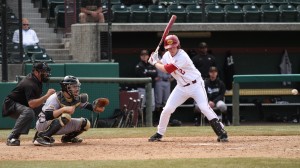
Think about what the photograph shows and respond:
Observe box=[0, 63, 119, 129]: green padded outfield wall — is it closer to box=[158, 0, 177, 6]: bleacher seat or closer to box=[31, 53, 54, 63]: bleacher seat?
box=[31, 53, 54, 63]: bleacher seat

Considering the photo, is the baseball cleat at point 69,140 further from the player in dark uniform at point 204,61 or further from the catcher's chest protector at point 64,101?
the player in dark uniform at point 204,61

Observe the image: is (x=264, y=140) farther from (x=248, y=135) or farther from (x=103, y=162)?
(x=103, y=162)

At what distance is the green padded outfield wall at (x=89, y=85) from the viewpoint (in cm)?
1531

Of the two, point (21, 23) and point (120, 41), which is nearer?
point (21, 23)

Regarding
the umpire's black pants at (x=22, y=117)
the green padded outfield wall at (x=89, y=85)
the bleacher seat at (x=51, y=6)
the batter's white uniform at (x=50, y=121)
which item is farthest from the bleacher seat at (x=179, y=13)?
the batter's white uniform at (x=50, y=121)

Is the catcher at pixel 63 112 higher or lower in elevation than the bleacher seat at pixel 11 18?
lower

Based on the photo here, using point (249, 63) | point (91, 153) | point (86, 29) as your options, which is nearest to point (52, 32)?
point (86, 29)

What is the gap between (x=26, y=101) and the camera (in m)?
11.2

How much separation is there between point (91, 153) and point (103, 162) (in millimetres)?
1005

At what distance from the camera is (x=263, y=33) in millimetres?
19688

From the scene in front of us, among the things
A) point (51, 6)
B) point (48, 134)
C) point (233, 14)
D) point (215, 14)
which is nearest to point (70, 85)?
point (48, 134)

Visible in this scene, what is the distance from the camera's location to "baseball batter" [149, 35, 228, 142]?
11.0 meters

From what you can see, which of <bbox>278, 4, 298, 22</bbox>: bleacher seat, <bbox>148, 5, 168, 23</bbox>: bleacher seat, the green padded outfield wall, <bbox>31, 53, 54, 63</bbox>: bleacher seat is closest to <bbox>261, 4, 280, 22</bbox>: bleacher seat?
<bbox>278, 4, 298, 22</bbox>: bleacher seat

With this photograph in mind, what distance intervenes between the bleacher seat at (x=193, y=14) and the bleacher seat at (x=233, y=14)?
0.63m
